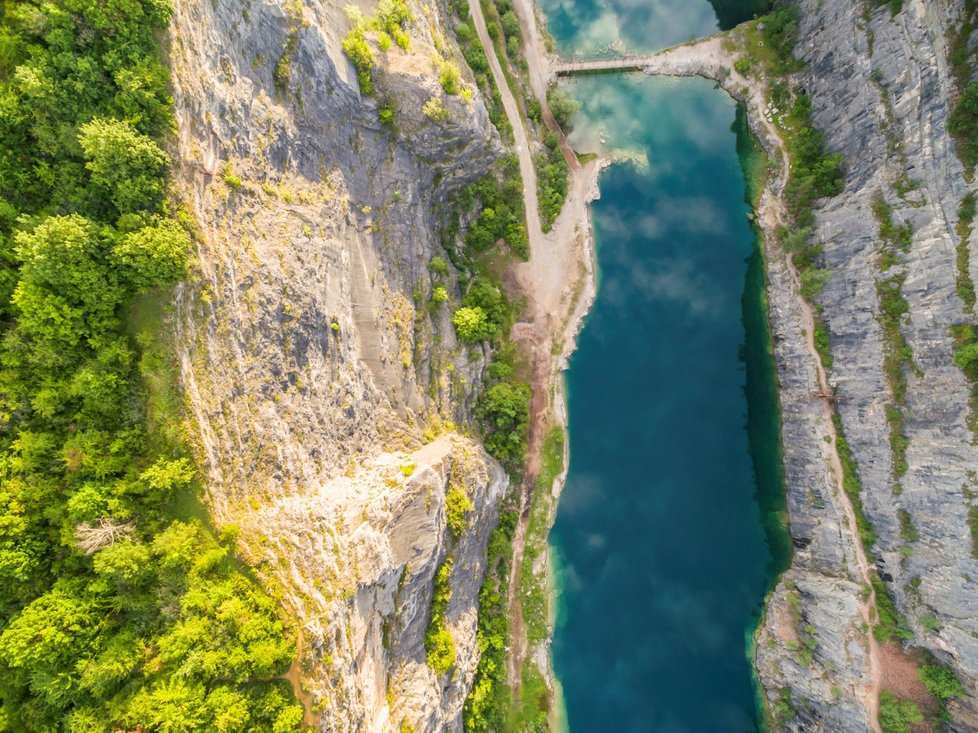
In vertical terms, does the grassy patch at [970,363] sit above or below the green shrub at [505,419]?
above

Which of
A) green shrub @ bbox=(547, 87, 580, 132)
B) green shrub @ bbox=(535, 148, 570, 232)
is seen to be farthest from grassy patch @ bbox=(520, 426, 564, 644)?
green shrub @ bbox=(547, 87, 580, 132)

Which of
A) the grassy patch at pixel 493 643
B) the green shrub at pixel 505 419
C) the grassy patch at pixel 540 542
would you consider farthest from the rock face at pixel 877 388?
the green shrub at pixel 505 419

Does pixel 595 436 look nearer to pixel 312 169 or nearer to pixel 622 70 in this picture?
pixel 312 169

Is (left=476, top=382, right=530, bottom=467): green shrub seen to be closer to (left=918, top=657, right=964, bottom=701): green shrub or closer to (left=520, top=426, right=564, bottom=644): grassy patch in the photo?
(left=520, top=426, right=564, bottom=644): grassy patch

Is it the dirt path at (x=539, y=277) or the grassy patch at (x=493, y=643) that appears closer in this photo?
the grassy patch at (x=493, y=643)

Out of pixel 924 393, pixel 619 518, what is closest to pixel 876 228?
pixel 924 393

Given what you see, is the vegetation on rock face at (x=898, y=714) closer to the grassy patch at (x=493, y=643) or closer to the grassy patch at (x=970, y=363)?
the grassy patch at (x=970, y=363)

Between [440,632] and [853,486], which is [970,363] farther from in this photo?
[440,632]

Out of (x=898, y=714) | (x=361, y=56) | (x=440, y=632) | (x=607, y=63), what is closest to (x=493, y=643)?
(x=440, y=632)
